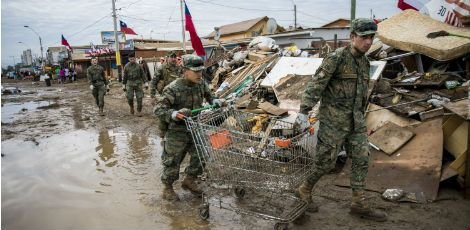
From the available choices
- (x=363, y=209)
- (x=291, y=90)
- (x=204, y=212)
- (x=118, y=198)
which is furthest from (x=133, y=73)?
(x=363, y=209)

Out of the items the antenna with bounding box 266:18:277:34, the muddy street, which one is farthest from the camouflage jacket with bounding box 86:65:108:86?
the antenna with bounding box 266:18:277:34

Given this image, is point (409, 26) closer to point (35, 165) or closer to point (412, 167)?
point (412, 167)

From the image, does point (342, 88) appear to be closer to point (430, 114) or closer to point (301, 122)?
point (301, 122)

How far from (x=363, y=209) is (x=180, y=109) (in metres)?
2.40

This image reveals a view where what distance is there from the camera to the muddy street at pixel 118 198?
394 centimetres

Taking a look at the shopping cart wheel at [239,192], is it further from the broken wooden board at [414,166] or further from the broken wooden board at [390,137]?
the broken wooden board at [390,137]

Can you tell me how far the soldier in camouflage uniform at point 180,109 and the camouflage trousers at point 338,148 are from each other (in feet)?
4.44

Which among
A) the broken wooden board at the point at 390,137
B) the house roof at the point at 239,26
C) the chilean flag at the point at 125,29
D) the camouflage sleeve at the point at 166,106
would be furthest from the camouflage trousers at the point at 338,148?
the house roof at the point at 239,26

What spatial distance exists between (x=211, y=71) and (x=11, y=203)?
11.7 m

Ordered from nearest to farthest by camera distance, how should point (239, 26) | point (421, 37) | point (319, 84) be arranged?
point (319, 84), point (421, 37), point (239, 26)

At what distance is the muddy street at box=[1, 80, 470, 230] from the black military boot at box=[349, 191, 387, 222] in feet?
0.21

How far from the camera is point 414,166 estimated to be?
4.71m

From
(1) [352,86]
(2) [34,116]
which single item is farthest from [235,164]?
(2) [34,116]

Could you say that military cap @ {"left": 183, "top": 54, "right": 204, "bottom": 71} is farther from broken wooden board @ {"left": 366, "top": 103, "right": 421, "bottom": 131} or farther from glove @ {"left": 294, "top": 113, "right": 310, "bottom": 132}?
broken wooden board @ {"left": 366, "top": 103, "right": 421, "bottom": 131}
